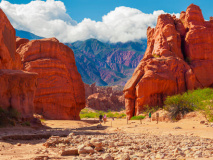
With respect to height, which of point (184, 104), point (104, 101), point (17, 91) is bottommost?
point (184, 104)

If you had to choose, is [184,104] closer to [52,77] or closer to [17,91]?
[17,91]

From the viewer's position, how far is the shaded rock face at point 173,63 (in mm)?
32844

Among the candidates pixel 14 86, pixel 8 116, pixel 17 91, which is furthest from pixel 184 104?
pixel 8 116

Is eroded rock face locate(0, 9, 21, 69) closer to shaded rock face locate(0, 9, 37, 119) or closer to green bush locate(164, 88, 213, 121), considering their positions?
shaded rock face locate(0, 9, 37, 119)

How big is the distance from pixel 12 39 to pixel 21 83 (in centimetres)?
706

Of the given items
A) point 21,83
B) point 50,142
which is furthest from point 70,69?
point 50,142

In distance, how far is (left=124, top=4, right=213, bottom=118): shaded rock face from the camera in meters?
32.8

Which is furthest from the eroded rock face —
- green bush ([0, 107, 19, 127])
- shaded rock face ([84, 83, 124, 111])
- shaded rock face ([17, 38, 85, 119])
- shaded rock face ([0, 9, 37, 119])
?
shaded rock face ([84, 83, 124, 111])

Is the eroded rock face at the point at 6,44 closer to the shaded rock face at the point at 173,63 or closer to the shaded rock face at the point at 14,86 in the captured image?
the shaded rock face at the point at 14,86

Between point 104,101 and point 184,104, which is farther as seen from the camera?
point 104,101

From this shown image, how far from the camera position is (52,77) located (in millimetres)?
32906

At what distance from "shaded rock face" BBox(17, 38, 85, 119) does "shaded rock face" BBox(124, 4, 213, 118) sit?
28.6ft

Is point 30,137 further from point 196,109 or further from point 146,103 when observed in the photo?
point 146,103

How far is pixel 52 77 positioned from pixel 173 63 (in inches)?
700
